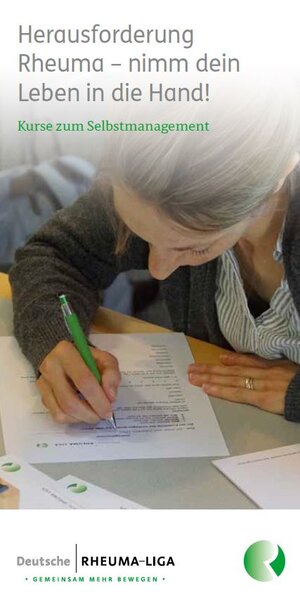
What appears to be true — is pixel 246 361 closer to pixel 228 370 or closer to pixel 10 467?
→ pixel 228 370

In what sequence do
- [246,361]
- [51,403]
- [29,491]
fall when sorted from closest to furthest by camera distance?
[29,491] < [51,403] < [246,361]

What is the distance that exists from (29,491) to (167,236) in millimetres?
262

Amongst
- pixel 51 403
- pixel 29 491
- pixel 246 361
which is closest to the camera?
pixel 29 491

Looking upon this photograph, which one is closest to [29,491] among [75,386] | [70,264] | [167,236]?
[75,386]

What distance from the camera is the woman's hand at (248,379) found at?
89 cm

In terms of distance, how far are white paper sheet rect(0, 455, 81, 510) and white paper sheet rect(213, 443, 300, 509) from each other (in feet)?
0.48

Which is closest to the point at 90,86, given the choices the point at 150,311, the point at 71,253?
the point at 71,253

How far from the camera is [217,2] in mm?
762

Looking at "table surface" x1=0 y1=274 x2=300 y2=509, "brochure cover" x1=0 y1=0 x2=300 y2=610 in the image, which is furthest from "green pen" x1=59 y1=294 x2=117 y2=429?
"table surface" x1=0 y1=274 x2=300 y2=509

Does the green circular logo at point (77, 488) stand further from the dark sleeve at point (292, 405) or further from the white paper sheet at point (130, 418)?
the dark sleeve at point (292, 405)
